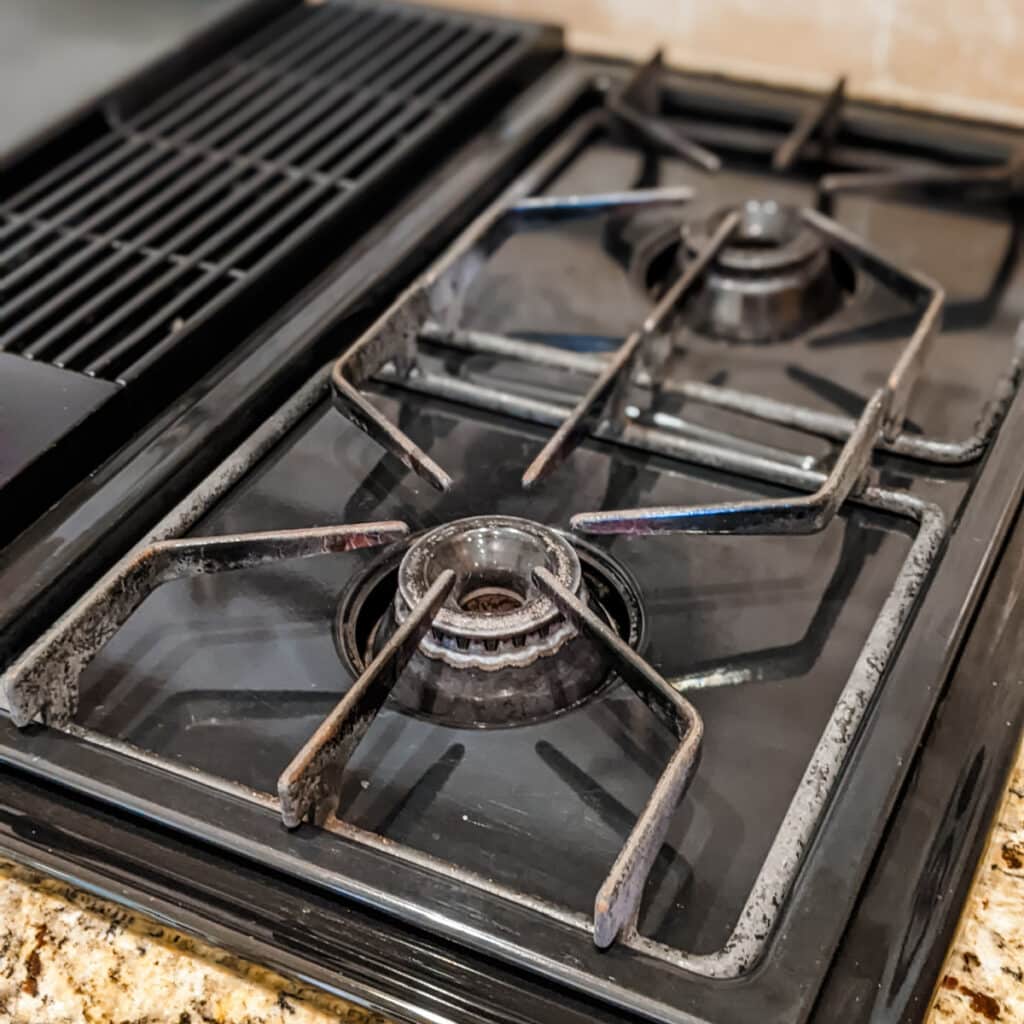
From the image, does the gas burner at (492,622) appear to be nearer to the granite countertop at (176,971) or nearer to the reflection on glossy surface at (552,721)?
the reflection on glossy surface at (552,721)

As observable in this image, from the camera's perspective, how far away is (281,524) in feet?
2.19

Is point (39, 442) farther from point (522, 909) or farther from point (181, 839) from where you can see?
point (522, 909)

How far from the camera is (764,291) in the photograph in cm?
80

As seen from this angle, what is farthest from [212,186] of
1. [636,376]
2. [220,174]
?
[636,376]

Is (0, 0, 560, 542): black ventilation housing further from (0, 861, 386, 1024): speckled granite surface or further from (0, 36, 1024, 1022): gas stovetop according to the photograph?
(0, 861, 386, 1024): speckled granite surface

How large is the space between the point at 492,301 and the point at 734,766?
1.29 ft

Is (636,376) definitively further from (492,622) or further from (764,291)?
(492,622)

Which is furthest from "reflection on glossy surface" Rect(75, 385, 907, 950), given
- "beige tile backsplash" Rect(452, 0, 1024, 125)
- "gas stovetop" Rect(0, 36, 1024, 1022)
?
"beige tile backsplash" Rect(452, 0, 1024, 125)

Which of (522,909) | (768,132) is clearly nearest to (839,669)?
(522,909)

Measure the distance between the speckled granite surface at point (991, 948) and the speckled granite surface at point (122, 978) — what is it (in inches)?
8.2

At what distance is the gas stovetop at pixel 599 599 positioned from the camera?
49 centimetres

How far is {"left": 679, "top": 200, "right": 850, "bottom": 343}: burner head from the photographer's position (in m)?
0.80

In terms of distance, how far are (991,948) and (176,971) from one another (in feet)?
1.00

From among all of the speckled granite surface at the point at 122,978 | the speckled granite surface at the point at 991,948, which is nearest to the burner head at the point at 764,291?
the speckled granite surface at the point at 991,948
